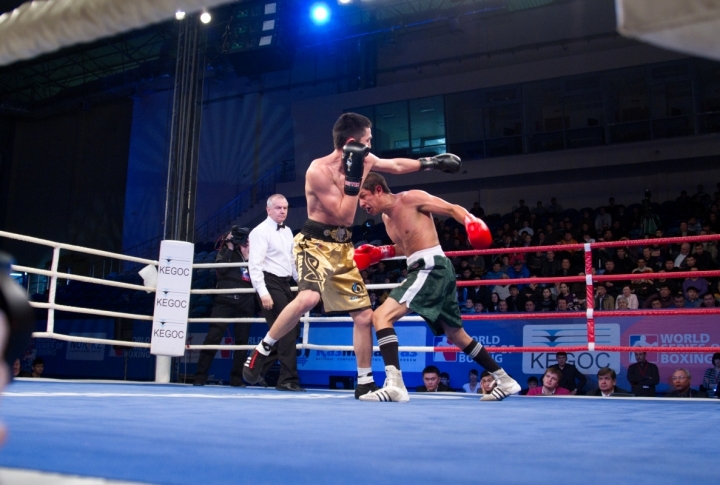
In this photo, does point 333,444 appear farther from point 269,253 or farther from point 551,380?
point 551,380

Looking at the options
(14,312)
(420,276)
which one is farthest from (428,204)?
(14,312)

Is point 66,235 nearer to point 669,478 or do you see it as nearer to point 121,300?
point 121,300

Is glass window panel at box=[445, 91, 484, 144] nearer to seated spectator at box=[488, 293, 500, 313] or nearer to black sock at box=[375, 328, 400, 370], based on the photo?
seated spectator at box=[488, 293, 500, 313]

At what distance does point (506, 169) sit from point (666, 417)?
1033 centimetres

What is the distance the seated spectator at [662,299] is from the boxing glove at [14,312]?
6374 mm

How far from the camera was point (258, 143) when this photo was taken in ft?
47.7

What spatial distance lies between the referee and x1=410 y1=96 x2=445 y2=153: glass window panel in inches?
374

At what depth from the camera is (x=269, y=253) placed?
12.5 feet

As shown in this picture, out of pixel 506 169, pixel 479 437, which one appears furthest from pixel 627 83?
pixel 479 437

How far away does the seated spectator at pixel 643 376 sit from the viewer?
5320 mm

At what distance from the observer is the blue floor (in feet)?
2.79

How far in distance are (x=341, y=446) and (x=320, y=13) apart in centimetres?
1184

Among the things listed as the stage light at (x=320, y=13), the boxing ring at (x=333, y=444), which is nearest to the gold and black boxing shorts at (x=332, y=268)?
the boxing ring at (x=333, y=444)

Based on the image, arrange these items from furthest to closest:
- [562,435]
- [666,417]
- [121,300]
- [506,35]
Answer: [506,35]
[121,300]
[666,417]
[562,435]
